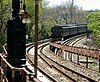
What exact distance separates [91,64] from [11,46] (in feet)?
80.1

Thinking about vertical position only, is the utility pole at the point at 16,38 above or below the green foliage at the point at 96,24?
above

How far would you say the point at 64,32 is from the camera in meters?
55.4

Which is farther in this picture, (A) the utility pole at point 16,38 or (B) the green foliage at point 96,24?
(B) the green foliage at point 96,24

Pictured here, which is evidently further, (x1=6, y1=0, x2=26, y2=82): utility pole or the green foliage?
the green foliage

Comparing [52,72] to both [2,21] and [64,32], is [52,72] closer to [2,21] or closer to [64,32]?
[2,21]

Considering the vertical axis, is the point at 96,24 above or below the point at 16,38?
below

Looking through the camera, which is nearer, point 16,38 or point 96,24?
point 16,38

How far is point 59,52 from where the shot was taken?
39.1 m

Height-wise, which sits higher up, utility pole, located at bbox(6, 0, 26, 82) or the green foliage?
utility pole, located at bbox(6, 0, 26, 82)

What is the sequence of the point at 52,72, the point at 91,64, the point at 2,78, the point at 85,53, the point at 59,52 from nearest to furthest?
the point at 2,78, the point at 52,72, the point at 85,53, the point at 91,64, the point at 59,52

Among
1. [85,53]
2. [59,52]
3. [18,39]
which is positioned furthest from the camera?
[59,52]

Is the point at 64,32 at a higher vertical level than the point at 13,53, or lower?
lower

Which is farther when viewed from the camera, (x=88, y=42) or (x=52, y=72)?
(x=88, y=42)

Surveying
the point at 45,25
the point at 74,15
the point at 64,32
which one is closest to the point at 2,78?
the point at 64,32
